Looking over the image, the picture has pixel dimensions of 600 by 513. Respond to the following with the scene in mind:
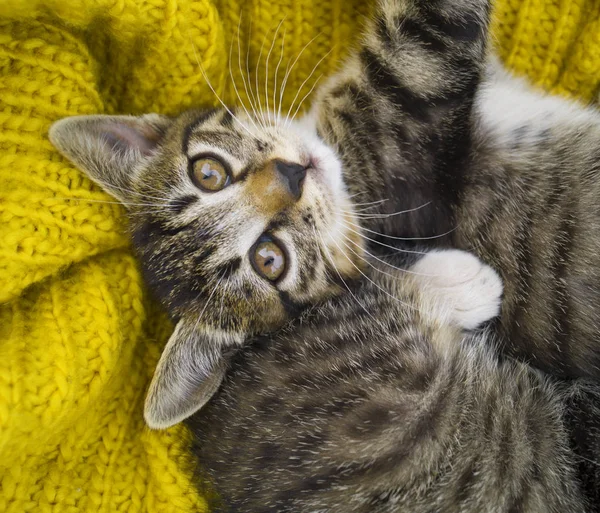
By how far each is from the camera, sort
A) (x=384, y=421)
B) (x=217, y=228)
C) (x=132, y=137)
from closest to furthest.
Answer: (x=384, y=421) < (x=217, y=228) < (x=132, y=137)

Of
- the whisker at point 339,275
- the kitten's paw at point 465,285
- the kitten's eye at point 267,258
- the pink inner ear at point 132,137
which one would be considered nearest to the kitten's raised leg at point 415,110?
the kitten's paw at point 465,285

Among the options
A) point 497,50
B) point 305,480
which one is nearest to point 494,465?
point 305,480

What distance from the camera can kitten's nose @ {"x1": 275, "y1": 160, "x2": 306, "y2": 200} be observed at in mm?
1451

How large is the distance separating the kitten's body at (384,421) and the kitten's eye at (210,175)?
43cm

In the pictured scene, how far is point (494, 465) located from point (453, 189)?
747 mm

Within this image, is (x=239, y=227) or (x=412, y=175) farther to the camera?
(x=412, y=175)

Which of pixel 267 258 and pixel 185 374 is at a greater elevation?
pixel 267 258

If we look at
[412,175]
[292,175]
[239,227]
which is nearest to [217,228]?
[239,227]

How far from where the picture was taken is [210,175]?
1483 millimetres

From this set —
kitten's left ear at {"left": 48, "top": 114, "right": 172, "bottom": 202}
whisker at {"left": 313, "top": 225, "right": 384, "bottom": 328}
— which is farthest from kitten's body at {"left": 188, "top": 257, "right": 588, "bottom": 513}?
kitten's left ear at {"left": 48, "top": 114, "right": 172, "bottom": 202}

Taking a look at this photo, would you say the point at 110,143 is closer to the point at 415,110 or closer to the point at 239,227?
the point at 239,227

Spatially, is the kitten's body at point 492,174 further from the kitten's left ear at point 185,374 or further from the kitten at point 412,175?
the kitten's left ear at point 185,374

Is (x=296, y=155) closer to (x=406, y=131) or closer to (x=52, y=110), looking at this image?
(x=406, y=131)

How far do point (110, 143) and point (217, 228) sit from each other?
1.25ft
